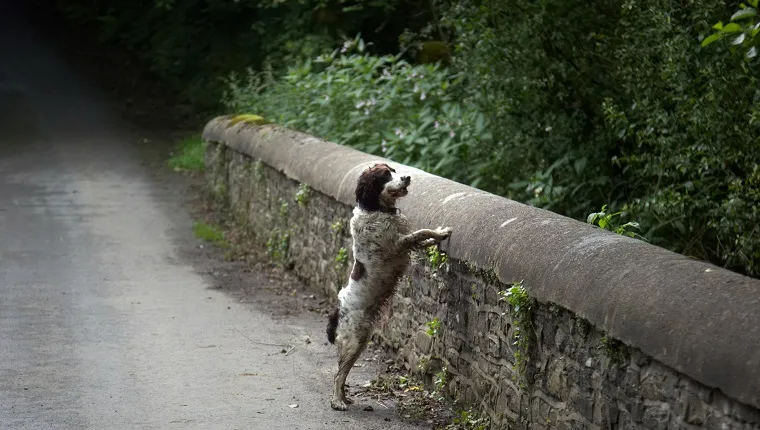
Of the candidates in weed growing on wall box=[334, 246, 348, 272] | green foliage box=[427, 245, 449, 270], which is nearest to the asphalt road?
weed growing on wall box=[334, 246, 348, 272]

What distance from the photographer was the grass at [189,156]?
18.3 m

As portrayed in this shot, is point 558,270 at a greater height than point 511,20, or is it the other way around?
point 511,20

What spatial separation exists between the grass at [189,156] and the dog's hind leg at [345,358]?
11.7 meters

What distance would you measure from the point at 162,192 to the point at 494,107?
794cm

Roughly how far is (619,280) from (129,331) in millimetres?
5179

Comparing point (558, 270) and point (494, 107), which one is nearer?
point (558, 270)

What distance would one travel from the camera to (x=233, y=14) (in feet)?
80.0

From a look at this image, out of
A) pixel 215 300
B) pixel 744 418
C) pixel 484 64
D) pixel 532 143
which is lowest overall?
pixel 215 300

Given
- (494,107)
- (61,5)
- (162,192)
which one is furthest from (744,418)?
(61,5)

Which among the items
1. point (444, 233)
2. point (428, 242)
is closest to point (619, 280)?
point (444, 233)

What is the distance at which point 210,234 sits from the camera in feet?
42.8

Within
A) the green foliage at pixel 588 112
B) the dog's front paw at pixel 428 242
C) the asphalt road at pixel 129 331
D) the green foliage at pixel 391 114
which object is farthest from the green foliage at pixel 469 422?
the green foliage at pixel 391 114

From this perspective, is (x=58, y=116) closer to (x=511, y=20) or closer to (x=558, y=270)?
(x=511, y=20)

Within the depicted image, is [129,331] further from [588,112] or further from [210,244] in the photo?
[588,112]
